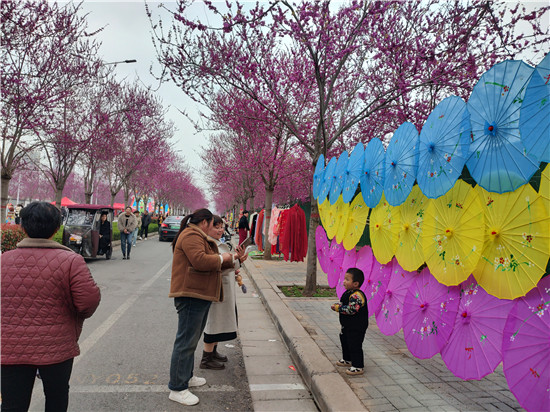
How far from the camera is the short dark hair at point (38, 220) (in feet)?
7.30

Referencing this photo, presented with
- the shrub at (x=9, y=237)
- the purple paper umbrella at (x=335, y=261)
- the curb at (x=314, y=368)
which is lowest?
the curb at (x=314, y=368)

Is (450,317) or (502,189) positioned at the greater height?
(502,189)

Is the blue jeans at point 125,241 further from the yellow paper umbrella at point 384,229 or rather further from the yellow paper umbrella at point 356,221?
the yellow paper umbrella at point 384,229

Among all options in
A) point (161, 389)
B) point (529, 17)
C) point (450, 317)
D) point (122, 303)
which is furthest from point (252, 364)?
point (529, 17)

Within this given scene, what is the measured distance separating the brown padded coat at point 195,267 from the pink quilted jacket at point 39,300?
1134mm

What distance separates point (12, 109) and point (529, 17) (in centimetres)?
1293

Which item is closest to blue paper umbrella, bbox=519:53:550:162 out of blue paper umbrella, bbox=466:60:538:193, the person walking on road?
blue paper umbrella, bbox=466:60:538:193

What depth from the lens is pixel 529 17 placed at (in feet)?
22.5

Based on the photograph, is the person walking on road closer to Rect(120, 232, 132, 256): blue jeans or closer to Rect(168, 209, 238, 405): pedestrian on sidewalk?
Rect(120, 232, 132, 256): blue jeans

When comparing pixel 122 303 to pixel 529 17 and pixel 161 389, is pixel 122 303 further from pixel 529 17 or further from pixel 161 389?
pixel 529 17

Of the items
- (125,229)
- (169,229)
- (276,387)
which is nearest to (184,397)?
(276,387)

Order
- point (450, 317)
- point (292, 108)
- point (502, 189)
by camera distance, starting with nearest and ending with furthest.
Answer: point (502, 189), point (450, 317), point (292, 108)

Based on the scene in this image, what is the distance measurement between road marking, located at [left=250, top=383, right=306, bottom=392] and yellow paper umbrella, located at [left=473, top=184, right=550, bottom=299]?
77.5 inches

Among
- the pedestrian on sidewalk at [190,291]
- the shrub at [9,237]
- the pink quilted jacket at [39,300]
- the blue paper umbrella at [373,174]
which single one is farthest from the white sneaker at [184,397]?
the shrub at [9,237]
